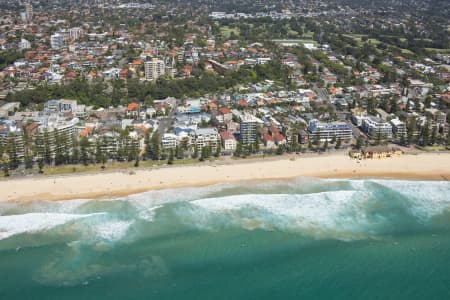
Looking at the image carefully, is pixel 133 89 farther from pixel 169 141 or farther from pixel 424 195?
pixel 424 195

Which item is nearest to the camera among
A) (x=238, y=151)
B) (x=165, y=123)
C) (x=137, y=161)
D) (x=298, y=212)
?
(x=298, y=212)

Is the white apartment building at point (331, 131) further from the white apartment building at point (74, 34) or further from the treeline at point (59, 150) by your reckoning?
the white apartment building at point (74, 34)

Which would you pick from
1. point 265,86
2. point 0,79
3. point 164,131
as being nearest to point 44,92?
point 0,79

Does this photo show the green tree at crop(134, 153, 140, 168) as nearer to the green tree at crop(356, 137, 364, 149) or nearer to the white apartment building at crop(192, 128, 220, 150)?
the white apartment building at crop(192, 128, 220, 150)

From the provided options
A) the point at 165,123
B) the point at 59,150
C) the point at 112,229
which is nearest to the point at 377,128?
the point at 165,123

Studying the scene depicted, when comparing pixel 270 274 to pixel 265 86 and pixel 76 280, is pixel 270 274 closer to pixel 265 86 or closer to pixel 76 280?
pixel 76 280

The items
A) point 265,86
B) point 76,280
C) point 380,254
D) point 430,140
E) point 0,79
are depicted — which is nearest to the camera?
point 76,280
